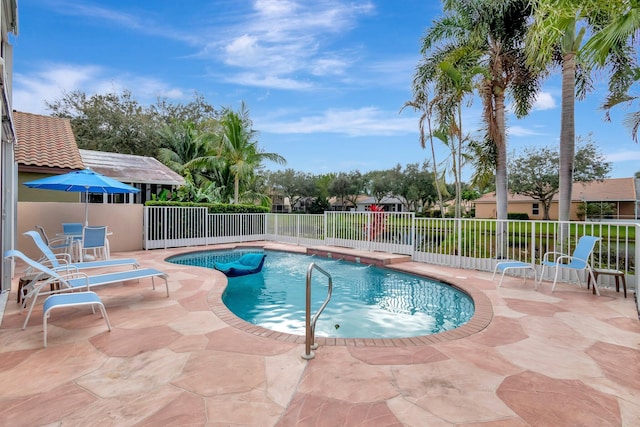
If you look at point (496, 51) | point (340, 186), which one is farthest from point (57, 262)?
point (340, 186)

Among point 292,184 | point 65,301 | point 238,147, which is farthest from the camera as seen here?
point 292,184

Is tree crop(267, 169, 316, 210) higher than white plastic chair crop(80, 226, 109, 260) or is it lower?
higher

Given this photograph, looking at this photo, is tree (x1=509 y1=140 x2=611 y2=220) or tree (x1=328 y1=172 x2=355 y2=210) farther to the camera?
tree (x1=328 y1=172 x2=355 y2=210)

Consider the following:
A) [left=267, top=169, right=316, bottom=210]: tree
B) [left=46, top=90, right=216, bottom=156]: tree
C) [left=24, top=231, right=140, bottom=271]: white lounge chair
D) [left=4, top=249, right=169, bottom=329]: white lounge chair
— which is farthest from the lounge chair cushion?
[left=267, top=169, right=316, bottom=210]: tree

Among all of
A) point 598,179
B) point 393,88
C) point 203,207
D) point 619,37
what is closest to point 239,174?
point 203,207

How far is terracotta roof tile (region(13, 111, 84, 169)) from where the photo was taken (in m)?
10.9

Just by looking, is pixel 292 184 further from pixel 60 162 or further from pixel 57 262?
pixel 57 262

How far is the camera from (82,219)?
1239 centimetres

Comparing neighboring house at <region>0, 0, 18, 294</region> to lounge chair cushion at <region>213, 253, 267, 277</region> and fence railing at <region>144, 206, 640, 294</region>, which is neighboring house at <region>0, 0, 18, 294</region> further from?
fence railing at <region>144, 206, 640, 294</region>

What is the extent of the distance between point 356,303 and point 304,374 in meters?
3.81

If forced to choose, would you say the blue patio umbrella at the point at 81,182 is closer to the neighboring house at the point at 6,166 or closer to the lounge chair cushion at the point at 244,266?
the neighboring house at the point at 6,166

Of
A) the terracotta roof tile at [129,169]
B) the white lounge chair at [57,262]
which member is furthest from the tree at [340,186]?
the white lounge chair at [57,262]

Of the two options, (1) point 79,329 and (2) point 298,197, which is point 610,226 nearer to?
(1) point 79,329

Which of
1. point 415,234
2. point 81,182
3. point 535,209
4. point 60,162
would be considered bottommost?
point 415,234
